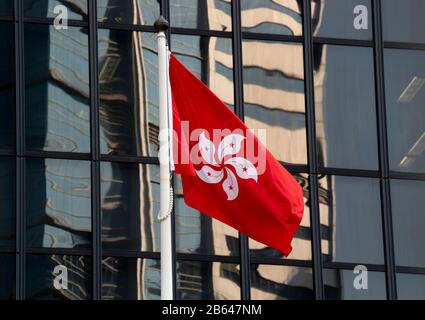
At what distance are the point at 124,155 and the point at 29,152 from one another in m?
1.52

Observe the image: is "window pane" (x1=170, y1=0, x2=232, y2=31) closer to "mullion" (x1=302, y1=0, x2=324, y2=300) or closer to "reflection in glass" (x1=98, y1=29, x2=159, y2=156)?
"reflection in glass" (x1=98, y1=29, x2=159, y2=156)

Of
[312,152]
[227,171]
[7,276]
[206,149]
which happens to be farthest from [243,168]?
[312,152]

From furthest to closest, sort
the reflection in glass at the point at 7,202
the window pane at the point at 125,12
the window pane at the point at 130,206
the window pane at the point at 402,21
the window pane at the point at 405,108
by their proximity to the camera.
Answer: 1. the window pane at the point at 402,21
2. the window pane at the point at 405,108
3. the window pane at the point at 125,12
4. the window pane at the point at 130,206
5. the reflection in glass at the point at 7,202

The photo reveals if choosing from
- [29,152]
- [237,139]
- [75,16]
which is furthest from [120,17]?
[237,139]

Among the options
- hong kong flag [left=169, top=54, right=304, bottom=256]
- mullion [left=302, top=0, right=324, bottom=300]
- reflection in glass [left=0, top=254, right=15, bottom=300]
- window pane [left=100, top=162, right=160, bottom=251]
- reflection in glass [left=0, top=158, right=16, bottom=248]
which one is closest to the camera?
hong kong flag [left=169, top=54, right=304, bottom=256]

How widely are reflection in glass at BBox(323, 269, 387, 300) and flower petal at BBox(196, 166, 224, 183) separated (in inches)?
267

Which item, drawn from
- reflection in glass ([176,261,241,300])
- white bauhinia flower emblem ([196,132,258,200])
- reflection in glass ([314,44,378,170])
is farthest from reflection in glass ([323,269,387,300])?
white bauhinia flower emblem ([196,132,258,200])

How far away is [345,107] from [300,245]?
98.1 inches

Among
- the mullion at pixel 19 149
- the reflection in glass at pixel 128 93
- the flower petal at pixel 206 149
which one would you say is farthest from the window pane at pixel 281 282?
the flower petal at pixel 206 149

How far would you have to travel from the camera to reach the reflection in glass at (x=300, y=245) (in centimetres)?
2958

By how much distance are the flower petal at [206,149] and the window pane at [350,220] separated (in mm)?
6701

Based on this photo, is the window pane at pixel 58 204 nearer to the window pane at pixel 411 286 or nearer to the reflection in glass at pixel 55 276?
the reflection in glass at pixel 55 276

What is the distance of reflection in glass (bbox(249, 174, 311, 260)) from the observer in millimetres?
29578

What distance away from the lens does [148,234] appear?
1145 inches
